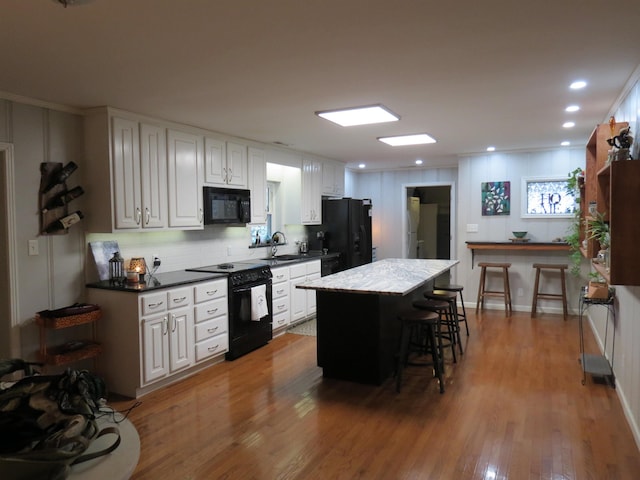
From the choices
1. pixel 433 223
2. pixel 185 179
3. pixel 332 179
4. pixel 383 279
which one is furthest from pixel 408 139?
pixel 433 223

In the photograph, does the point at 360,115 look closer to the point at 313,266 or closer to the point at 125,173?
the point at 125,173

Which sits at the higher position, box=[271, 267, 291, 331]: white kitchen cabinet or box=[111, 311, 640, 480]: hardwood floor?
box=[271, 267, 291, 331]: white kitchen cabinet

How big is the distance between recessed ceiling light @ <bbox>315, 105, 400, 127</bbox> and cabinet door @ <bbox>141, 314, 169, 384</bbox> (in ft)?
7.48

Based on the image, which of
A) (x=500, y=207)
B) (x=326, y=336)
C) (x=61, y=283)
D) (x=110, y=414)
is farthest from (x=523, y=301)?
(x=110, y=414)

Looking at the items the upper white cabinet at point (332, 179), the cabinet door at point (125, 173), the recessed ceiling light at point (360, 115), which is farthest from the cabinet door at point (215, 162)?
the upper white cabinet at point (332, 179)

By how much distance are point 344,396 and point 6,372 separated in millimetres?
2764

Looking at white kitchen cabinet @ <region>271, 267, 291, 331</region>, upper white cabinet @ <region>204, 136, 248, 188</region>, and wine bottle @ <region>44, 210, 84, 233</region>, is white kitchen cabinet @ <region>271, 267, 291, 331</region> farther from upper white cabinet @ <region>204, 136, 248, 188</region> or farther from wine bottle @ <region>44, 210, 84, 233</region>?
wine bottle @ <region>44, 210, 84, 233</region>

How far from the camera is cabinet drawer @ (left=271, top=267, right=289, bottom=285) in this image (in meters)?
5.22

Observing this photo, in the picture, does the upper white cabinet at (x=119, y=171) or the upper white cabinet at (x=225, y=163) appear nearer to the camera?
the upper white cabinet at (x=119, y=171)

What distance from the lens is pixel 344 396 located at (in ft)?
11.7

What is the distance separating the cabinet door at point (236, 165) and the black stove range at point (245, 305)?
95 cm

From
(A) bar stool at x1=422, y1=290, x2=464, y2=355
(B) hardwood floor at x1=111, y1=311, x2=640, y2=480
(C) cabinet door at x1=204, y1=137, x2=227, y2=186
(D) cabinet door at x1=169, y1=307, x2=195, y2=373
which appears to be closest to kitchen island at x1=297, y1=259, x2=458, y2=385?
(B) hardwood floor at x1=111, y1=311, x2=640, y2=480

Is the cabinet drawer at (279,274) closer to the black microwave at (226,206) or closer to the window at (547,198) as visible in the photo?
the black microwave at (226,206)

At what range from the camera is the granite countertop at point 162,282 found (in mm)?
3604
